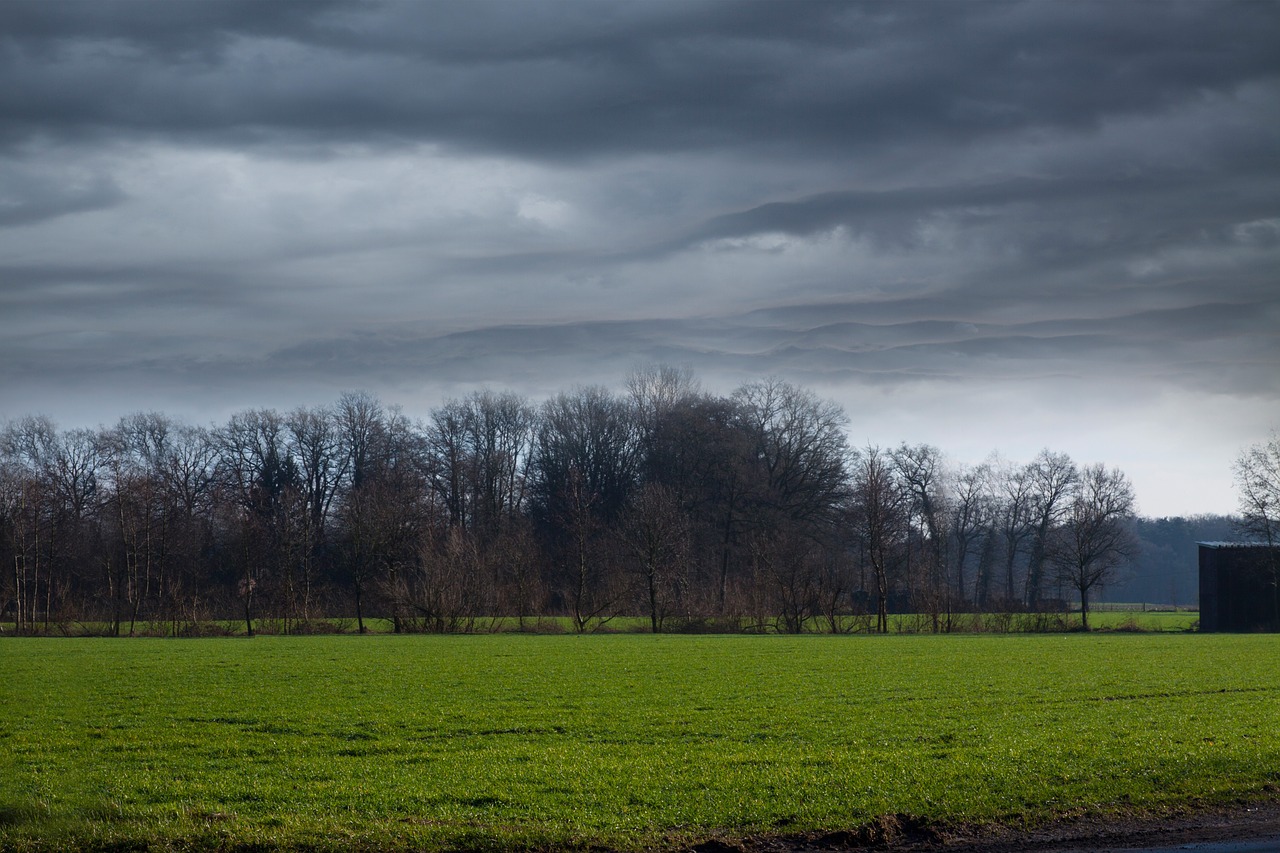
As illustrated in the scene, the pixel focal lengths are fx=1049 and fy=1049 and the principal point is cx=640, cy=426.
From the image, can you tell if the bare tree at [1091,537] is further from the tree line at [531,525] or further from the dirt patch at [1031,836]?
the dirt patch at [1031,836]

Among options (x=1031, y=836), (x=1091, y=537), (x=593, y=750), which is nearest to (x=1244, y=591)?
(x=1091, y=537)

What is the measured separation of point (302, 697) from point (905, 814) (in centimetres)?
1691

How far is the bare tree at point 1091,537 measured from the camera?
83.9 meters

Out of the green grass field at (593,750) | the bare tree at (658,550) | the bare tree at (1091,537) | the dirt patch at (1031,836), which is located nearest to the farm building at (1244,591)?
the bare tree at (1091,537)

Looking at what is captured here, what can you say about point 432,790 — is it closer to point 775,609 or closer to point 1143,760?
point 1143,760

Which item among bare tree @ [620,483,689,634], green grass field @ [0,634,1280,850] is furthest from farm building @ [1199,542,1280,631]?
green grass field @ [0,634,1280,850]

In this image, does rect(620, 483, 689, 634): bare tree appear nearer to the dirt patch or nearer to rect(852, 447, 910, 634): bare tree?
rect(852, 447, 910, 634): bare tree

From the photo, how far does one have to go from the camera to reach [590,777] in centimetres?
1472

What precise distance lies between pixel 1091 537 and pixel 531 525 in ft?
156

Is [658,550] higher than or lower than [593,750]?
higher

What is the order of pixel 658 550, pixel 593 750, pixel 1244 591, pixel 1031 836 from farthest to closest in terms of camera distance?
1. pixel 1244 591
2. pixel 658 550
3. pixel 593 750
4. pixel 1031 836

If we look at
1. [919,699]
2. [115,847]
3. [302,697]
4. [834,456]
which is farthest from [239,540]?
[115,847]

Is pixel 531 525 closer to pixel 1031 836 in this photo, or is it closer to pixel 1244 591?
pixel 1244 591

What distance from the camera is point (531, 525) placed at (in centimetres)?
9444
